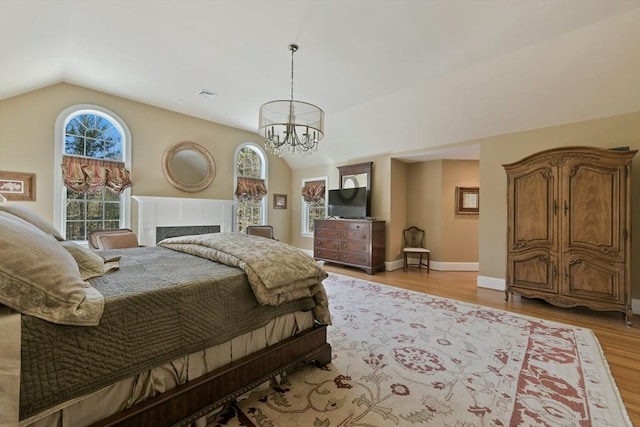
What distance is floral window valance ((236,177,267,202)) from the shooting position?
633 centimetres

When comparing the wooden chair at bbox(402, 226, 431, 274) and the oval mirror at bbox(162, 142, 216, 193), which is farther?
the wooden chair at bbox(402, 226, 431, 274)

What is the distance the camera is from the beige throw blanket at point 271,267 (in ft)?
5.61

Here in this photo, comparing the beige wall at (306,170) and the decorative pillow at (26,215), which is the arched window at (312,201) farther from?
the decorative pillow at (26,215)

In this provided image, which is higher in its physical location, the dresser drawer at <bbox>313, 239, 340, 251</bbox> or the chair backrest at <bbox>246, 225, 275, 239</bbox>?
the chair backrest at <bbox>246, 225, 275, 239</bbox>

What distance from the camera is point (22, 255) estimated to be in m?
1.02

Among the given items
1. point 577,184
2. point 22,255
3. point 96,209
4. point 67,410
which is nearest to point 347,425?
point 67,410

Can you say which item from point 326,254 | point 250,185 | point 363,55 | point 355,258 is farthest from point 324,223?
point 363,55

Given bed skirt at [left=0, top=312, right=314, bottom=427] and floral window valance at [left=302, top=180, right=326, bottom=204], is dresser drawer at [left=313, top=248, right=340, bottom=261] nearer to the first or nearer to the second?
floral window valance at [left=302, top=180, right=326, bottom=204]

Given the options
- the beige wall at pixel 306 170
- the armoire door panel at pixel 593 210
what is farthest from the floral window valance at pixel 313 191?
the armoire door panel at pixel 593 210

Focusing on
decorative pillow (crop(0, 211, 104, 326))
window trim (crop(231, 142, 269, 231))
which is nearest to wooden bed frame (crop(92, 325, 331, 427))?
decorative pillow (crop(0, 211, 104, 326))

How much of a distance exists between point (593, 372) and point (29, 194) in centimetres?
681

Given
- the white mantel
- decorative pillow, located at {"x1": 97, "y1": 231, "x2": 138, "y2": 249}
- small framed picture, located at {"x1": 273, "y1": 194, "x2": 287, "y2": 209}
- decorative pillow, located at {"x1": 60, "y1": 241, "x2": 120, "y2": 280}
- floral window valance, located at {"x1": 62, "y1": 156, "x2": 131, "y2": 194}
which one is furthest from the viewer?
small framed picture, located at {"x1": 273, "y1": 194, "x2": 287, "y2": 209}

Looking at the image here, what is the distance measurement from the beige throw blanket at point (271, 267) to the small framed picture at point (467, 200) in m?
4.86

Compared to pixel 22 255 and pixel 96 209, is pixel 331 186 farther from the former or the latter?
pixel 22 255
